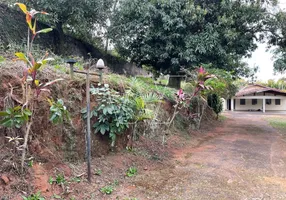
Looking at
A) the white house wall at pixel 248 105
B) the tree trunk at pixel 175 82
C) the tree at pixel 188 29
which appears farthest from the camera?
the white house wall at pixel 248 105

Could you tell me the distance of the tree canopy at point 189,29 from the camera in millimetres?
8906

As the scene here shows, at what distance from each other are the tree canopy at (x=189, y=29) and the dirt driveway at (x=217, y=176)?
430 cm

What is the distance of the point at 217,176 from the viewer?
4.36 metres

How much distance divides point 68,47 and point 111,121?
226 inches

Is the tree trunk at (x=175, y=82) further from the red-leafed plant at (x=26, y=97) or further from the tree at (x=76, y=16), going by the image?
the red-leafed plant at (x=26, y=97)

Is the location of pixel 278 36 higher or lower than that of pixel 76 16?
higher

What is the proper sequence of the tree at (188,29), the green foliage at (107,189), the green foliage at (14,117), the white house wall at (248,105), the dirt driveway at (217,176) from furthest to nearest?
the white house wall at (248,105)
the tree at (188,29)
the dirt driveway at (217,176)
the green foliage at (107,189)
the green foliage at (14,117)

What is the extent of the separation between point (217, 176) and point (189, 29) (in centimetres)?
677

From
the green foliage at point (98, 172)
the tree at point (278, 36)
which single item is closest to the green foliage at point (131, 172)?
the green foliage at point (98, 172)

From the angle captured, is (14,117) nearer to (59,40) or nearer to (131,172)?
(131,172)

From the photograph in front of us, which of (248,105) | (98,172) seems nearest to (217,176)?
(98,172)

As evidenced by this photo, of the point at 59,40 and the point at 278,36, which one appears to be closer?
the point at 59,40

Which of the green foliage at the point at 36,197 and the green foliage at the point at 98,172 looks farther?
the green foliage at the point at 98,172

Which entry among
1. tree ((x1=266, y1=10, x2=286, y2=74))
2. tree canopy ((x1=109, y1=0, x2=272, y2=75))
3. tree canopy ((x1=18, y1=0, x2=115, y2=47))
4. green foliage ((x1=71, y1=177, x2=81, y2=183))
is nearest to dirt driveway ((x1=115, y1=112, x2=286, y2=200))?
green foliage ((x1=71, y1=177, x2=81, y2=183))
